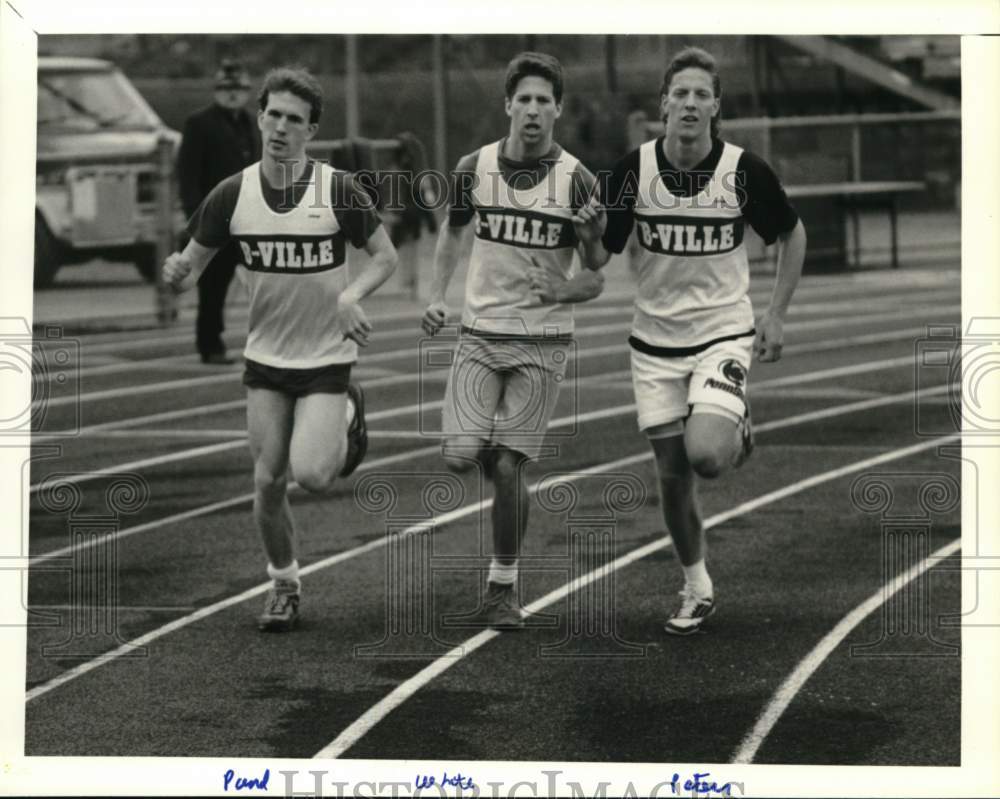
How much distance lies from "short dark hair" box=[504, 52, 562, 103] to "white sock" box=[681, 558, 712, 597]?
6.02 ft

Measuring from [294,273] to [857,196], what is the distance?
1624 cm

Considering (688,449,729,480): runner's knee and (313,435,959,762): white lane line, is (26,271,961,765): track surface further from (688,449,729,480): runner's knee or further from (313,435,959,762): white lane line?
(688,449,729,480): runner's knee

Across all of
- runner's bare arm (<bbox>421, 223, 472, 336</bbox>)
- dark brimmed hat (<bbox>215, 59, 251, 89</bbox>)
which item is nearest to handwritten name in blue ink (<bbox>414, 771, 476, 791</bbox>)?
runner's bare arm (<bbox>421, 223, 472, 336</bbox>)

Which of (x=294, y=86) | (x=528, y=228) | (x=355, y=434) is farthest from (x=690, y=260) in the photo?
(x=294, y=86)

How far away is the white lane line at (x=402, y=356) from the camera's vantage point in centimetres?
1355

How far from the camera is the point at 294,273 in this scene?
7.34 m

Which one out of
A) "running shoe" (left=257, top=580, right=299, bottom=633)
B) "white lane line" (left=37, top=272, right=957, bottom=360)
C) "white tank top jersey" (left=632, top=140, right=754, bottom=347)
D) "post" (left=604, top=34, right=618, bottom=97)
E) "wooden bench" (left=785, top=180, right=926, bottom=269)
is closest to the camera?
"white tank top jersey" (left=632, top=140, right=754, bottom=347)

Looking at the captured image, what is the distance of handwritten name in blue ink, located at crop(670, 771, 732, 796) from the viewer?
5.66 m

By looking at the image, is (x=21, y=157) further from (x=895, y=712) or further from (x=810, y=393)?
(x=810, y=393)

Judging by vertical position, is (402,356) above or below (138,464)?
above

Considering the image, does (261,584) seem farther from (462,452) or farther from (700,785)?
(700,785)

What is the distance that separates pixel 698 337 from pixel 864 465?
12.4 feet

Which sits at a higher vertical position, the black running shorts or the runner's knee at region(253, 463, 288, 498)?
the black running shorts
